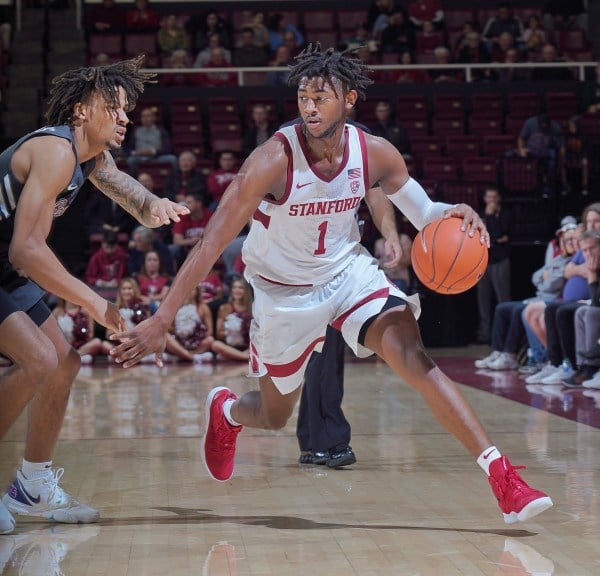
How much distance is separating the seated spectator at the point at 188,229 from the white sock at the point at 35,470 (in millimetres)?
8204

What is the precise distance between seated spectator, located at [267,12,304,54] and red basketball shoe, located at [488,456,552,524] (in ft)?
42.5

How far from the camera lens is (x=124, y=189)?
4590 millimetres

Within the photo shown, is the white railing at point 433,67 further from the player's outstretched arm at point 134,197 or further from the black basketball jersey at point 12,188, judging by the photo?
the black basketball jersey at point 12,188

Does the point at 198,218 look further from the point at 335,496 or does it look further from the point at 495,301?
the point at 335,496

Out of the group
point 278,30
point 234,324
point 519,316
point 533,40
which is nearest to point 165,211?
point 519,316

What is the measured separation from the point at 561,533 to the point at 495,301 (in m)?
9.25

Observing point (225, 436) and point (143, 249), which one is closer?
point (225, 436)

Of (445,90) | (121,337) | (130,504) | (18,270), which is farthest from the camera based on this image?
(445,90)

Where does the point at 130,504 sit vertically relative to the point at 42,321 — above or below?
below

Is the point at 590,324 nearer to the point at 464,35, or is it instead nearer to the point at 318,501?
the point at 318,501

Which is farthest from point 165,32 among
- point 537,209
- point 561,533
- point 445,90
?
point 561,533

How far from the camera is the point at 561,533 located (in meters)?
4.07

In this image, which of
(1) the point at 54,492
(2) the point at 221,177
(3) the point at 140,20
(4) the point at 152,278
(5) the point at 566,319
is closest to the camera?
(1) the point at 54,492

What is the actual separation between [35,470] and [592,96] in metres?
12.4
